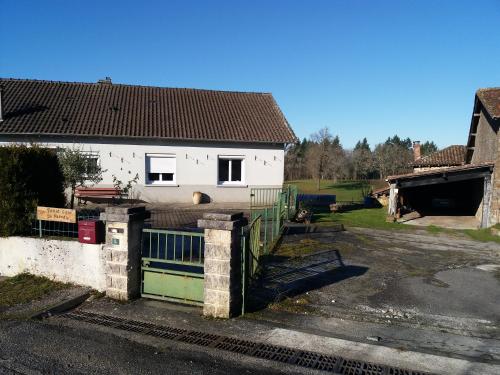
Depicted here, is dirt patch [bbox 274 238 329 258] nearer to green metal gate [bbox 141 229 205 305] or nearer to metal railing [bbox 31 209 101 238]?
green metal gate [bbox 141 229 205 305]

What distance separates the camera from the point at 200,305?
21.2 feet

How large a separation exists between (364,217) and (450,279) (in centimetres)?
1085

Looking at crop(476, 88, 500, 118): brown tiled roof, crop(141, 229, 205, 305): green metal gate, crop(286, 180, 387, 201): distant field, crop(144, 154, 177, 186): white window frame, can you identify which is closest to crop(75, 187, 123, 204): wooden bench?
crop(144, 154, 177, 186): white window frame

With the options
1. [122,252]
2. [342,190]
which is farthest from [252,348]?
[342,190]

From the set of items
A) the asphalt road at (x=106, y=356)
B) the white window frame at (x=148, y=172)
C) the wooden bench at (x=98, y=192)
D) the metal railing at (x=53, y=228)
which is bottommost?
the asphalt road at (x=106, y=356)

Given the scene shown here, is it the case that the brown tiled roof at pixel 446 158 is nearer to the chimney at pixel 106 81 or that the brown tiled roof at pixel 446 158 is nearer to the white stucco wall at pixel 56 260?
the chimney at pixel 106 81

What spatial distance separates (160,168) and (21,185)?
1165cm

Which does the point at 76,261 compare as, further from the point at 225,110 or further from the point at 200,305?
the point at 225,110

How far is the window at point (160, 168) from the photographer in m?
19.6

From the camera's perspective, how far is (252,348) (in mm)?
5160

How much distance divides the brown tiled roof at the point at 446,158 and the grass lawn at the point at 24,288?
92.1 ft

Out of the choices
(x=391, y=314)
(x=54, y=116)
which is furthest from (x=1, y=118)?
(x=391, y=314)

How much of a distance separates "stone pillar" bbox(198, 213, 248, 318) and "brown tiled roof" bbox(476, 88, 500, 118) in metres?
14.7

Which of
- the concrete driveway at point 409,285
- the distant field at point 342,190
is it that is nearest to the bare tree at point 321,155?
the distant field at point 342,190
